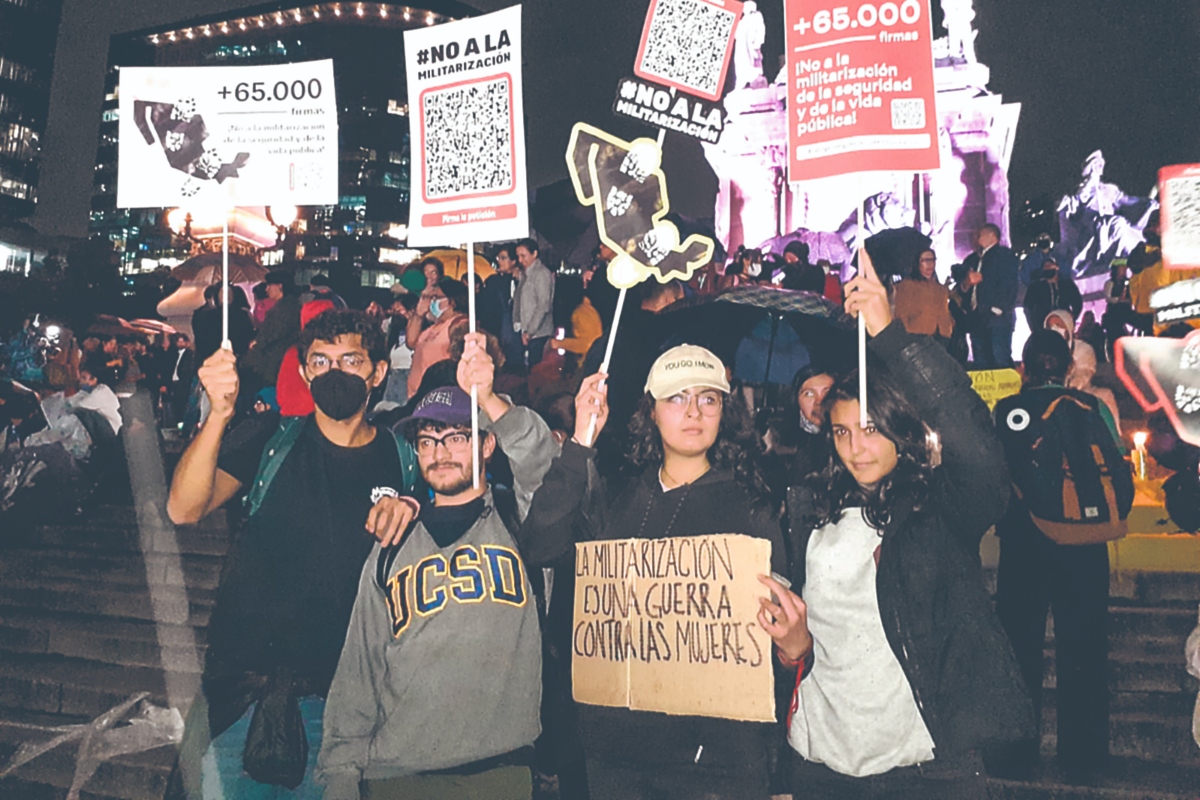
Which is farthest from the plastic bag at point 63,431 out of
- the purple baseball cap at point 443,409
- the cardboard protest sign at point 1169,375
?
the cardboard protest sign at point 1169,375

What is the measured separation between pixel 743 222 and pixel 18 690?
4453cm

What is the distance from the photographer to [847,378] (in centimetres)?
357

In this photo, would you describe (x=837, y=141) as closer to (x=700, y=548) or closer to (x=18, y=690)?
(x=700, y=548)

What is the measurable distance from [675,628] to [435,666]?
858mm

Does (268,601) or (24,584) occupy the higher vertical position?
(268,601)

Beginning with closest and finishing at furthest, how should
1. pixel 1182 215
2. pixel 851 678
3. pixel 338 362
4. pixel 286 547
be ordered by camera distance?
1. pixel 851 678
2. pixel 286 547
3. pixel 338 362
4. pixel 1182 215

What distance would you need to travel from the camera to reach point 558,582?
460cm

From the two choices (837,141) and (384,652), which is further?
(837,141)

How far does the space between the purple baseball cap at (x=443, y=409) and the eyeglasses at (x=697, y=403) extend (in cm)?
80

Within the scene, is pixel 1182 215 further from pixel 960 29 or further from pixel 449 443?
pixel 960 29

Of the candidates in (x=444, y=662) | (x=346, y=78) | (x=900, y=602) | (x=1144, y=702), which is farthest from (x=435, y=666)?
(x=346, y=78)

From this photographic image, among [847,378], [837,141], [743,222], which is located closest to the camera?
[847,378]

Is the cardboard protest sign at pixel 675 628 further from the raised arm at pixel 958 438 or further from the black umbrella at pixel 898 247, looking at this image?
the black umbrella at pixel 898 247

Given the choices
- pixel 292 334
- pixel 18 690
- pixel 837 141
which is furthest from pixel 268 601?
pixel 18 690
